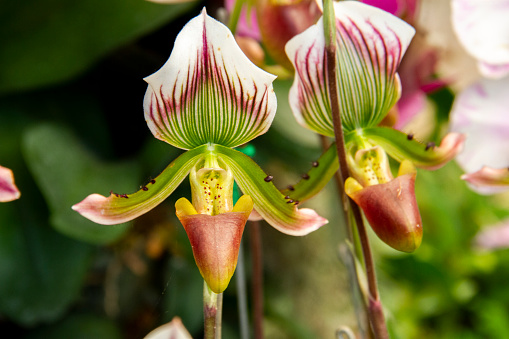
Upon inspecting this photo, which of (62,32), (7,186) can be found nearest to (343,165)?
(7,186)

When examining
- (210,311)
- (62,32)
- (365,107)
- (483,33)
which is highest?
(62,32)

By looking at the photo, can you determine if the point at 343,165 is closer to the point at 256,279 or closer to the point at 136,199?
the point at 136,199

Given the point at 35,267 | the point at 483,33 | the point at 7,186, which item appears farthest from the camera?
the point at 35,267

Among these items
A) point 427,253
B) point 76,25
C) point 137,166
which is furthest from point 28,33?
point 427,253

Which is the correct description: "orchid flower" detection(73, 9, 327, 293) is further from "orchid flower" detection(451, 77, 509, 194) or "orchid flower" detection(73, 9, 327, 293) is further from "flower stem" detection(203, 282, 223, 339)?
"orchid flower" detection(451, 77, 509, 194)

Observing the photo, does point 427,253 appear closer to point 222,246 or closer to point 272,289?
point 272,289

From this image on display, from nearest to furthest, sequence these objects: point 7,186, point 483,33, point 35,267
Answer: point 7,186, point 483,33, point 35,267

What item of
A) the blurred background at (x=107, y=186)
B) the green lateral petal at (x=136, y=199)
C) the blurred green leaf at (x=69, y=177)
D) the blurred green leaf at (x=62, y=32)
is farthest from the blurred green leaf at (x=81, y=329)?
the green lateral petal at (x=136, y=199)
